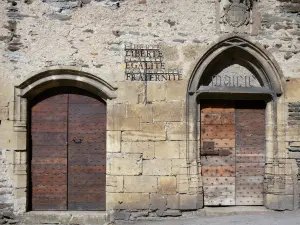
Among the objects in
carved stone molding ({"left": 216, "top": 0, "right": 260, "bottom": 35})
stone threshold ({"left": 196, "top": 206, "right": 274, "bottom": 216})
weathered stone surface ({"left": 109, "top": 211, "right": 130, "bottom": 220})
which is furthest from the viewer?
carved stone molding ({"left": 216, "top": 0, "right": 260, "bottom": 35})

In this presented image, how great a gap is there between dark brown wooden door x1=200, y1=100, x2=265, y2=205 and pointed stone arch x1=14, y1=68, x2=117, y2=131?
1584 mm

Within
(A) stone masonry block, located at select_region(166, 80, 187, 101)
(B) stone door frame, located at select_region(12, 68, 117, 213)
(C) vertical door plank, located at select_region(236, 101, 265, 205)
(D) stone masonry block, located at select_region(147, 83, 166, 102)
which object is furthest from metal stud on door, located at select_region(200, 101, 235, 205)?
(B) stone door frame, located at select_region(12, 68, 117, 213)

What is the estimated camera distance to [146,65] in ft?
20.9

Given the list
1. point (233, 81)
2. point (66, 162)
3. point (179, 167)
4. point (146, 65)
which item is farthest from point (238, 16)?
point (66, 162)

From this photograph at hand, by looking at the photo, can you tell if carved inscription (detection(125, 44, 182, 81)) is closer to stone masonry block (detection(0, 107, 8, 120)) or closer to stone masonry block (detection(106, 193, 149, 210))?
stone masonry block (detection(106, 193, 149, 210))

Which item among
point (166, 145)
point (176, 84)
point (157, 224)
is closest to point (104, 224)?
point (157, 224)

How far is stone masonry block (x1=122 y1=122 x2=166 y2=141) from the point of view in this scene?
249 inches

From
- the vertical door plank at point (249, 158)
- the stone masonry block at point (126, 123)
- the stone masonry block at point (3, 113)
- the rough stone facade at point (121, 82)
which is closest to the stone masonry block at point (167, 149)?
the rough stone facade at point (121, 82)

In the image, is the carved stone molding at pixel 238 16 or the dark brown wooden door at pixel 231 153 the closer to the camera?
the carved stone molding at pixel 238 16

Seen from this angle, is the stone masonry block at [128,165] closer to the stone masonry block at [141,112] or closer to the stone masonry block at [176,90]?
the stone masonry block at [141,112]

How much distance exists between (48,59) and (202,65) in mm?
2274

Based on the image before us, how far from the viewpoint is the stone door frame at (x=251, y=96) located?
6.39m

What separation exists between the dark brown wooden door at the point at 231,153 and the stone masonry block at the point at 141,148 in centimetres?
85

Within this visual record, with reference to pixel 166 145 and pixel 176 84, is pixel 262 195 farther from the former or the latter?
pixel 176 84
